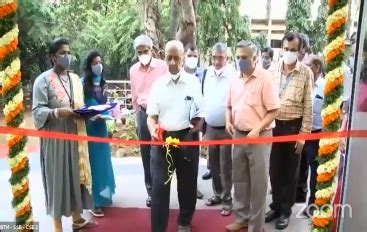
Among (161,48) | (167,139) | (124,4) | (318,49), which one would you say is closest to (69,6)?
(124,4)

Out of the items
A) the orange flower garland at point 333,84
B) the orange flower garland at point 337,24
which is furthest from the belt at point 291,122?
the orange flower garland at point 337,24

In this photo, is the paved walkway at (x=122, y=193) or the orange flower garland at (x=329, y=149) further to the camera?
the paved walkway at (x=122, y=193)

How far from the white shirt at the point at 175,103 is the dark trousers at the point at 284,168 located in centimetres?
79

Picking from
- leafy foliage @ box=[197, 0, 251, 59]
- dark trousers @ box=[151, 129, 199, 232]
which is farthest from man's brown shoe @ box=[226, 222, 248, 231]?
leafy foliage @ box=[197, 0, 251, 59]

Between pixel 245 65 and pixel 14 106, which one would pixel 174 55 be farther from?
pixel 14 106

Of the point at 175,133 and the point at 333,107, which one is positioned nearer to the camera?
the point at 333,107

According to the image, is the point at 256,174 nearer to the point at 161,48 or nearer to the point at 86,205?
the point at 86,205

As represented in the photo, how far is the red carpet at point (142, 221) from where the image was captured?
3268 mm

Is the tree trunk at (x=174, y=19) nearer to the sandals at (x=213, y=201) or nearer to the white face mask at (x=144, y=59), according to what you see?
the white face mask at (x=144, y=59)

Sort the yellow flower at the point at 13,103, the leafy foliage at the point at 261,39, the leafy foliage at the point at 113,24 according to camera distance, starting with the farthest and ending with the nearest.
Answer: the leafy foliage at the point at 261,39
the leafy foliage at the point at 113,24
the yellow flower at the point at 13,103

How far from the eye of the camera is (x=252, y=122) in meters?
2.85

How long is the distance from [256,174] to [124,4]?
5.19 m

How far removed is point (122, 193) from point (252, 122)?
1.95m

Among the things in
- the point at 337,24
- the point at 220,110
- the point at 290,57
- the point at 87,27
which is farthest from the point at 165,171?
the point at 87,27
